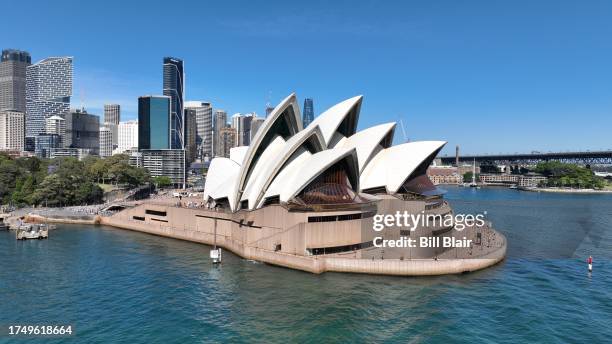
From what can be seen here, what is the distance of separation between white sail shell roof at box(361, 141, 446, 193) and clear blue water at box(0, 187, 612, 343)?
14.7 meters

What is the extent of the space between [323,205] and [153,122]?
523 feet

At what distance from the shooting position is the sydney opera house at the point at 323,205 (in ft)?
111

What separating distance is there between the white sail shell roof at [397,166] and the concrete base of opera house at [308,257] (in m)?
12.6

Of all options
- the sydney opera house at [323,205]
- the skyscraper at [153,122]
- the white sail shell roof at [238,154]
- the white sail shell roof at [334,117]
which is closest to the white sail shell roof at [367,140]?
the sydney opera house at [323,205]

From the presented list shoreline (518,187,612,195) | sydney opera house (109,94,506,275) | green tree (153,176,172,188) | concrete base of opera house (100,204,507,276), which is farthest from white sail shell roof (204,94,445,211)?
shoreline (518,187,612,195)

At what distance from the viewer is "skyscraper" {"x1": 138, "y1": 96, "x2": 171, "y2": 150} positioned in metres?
177

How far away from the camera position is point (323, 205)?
3616 cm

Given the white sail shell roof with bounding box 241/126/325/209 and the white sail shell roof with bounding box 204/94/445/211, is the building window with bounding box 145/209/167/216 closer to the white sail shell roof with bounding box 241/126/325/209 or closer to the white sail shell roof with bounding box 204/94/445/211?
the white sail shell roof with bounding box 204/94/445/211

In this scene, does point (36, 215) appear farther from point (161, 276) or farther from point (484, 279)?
point (484, 279)

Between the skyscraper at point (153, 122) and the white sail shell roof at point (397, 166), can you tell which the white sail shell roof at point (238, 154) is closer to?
the white sail shell roof at point (397, 166)

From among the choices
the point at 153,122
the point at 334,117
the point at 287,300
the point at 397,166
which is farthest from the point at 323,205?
the point at 153,122

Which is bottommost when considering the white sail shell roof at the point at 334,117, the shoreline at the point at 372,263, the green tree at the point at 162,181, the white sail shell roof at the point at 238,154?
the shoreline at the point at 372,263

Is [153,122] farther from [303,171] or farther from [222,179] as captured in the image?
[303,171]

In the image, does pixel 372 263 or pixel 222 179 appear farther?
pixel 222 179
